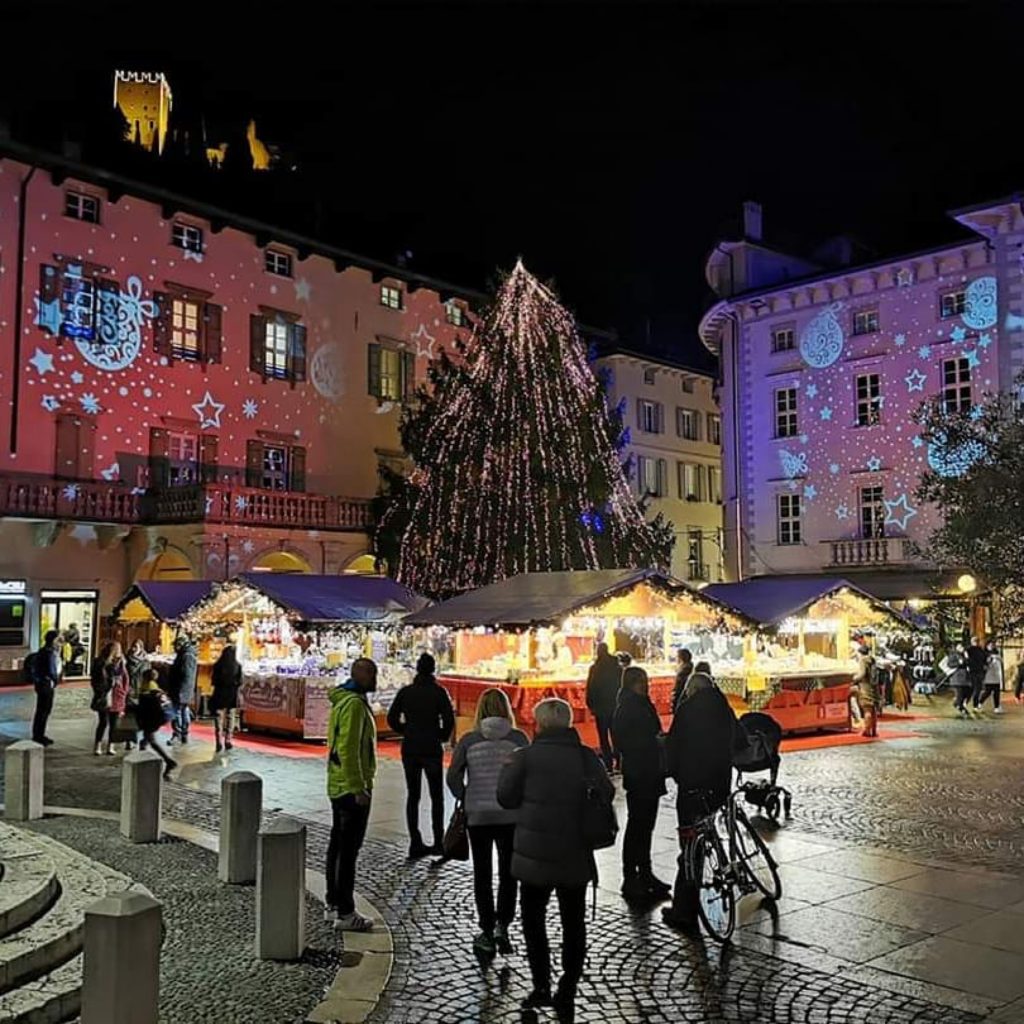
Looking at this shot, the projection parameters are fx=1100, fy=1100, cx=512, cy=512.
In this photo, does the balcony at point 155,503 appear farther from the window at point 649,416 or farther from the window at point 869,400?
the window at point 649,416

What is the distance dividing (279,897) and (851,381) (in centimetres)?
2997

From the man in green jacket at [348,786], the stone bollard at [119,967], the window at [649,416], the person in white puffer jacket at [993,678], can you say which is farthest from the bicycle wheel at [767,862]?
the window at [649,416]

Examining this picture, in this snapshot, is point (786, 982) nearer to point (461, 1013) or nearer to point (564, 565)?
point (461, 1013)

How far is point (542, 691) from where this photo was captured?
59.0 ft

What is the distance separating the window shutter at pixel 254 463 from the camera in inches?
1309

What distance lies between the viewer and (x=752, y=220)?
3822 cm

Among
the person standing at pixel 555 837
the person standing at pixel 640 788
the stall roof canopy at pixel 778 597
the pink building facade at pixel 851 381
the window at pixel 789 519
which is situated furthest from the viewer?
the window at pixel 789 519

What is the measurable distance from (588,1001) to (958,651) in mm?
20160

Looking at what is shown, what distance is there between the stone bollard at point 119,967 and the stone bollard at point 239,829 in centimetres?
366

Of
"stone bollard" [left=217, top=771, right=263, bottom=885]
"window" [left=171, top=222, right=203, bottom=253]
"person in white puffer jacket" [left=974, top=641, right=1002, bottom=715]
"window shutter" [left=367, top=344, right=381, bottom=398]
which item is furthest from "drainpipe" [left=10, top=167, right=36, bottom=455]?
"person in white puffer jacket" [left=974, top=641, right=1002, bottom=715]

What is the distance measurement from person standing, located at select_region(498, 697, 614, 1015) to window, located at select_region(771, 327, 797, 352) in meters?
31.3

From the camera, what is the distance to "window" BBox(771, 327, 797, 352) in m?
35.3

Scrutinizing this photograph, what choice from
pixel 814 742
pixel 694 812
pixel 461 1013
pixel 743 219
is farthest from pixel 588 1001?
pixel 743 219

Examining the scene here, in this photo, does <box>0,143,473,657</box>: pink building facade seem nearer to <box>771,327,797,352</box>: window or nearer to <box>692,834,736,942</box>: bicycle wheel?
<box>771,327,797,352</box>: window
